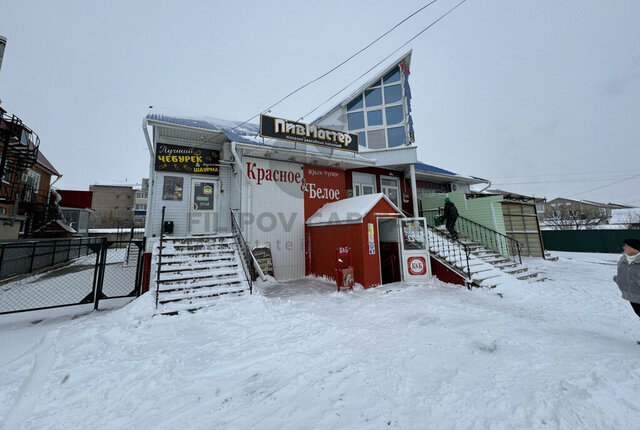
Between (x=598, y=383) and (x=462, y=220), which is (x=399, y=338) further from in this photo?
(x=462, y=220)

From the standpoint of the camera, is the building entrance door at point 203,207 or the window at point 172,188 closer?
the window at point 172,188

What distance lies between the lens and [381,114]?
12500 mm

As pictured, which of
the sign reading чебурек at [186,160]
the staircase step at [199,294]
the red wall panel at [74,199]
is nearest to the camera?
the staircase step at [199,294]

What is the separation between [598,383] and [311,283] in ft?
22.6

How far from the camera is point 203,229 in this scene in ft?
30.1

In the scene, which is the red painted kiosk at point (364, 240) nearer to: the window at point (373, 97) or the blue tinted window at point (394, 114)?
the blue tinted window at point (394, 114)

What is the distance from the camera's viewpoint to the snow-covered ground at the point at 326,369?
236 centimetres

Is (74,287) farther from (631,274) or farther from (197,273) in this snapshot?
(631,274)

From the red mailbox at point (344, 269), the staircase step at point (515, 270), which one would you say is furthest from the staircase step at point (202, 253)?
the staircase step at point (515, 270)

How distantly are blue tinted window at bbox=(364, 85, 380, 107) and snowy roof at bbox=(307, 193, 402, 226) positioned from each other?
6.42 metres

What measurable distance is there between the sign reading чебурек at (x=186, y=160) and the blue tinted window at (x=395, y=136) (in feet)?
26.9

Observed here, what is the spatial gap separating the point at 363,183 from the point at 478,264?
6.10 metres

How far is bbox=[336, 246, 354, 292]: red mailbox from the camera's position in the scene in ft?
24.3

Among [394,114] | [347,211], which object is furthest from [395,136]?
[347,211]
